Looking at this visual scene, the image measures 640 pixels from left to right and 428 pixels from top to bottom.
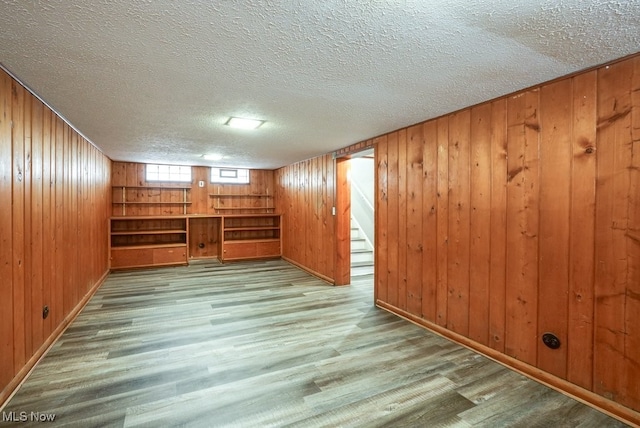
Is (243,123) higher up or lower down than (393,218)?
higher up

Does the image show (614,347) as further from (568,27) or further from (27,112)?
(27,112)

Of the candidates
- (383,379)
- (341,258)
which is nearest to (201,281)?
(341,258)

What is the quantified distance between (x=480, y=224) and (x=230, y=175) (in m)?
5.80

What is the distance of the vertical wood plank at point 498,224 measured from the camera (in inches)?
93.1

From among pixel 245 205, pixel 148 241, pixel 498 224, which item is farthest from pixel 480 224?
pixel 148 241

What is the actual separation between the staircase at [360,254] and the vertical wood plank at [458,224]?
2617mm

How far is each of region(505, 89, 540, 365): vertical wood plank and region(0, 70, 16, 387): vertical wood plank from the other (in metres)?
3.47

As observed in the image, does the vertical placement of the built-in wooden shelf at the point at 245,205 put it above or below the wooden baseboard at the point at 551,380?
above

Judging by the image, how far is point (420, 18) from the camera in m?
1.36

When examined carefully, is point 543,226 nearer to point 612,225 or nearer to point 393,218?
point 612,225

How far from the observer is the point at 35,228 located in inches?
91.9

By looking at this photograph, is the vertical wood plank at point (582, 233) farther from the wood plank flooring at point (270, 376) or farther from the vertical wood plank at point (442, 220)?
the vertical wood plank at point (442, 220)

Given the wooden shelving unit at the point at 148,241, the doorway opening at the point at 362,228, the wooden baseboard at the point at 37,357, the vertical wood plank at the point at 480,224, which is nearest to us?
the wooden baseboard at the point at 37,357

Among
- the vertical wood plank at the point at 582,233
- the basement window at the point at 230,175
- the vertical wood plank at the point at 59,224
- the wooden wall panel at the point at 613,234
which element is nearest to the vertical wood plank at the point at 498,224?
the vertical wood plank at the point at 582,233
